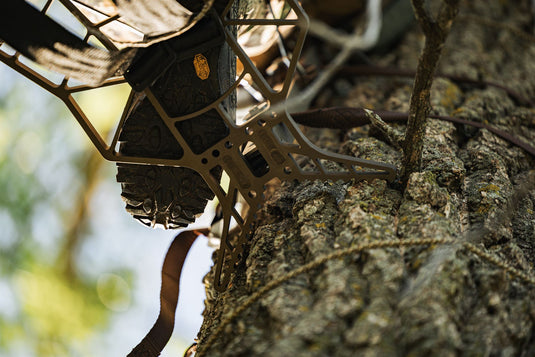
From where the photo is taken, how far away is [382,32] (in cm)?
212

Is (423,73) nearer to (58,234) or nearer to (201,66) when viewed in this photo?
(201,66)

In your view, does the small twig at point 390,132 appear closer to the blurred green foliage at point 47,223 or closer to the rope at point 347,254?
the rope at point 347,254

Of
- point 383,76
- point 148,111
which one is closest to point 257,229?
point 148,111

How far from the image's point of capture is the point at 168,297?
1.33m

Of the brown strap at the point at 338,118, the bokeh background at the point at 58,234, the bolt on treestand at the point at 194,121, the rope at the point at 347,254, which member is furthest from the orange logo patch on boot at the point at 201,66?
the bokeh background at the point at 58,234

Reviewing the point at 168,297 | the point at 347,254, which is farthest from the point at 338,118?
the point at 168,297

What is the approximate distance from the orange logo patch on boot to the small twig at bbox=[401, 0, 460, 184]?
16.6 inches

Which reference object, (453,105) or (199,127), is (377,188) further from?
(453,105)

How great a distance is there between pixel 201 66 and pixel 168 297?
2.00 feet

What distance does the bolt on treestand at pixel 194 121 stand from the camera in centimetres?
103

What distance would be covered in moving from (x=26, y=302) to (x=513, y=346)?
2.73 m

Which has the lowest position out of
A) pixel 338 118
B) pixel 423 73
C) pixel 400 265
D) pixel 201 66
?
pixel 400 265

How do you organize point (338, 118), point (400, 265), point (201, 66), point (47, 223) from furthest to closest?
1. point (47, 223)
2. point (338, 118)
3. point (201, 66)
4. point (400, 265)

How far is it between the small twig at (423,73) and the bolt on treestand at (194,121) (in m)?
0.05
